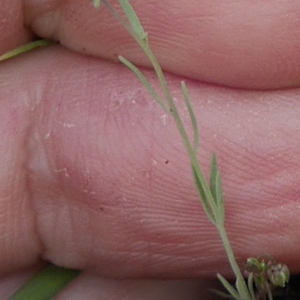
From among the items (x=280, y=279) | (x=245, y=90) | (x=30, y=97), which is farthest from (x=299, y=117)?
(x=30, y=97)

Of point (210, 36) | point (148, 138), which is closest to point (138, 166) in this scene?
point (148, 138)

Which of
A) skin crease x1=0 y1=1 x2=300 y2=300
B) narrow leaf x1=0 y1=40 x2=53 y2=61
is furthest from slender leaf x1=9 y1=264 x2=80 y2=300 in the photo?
narrow leaf x1=0 y1=40 x2=53 y2=61

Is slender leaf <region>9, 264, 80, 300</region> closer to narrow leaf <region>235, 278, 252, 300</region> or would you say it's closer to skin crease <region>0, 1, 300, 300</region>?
skin crease <region>0, 1, 300, 300</region>

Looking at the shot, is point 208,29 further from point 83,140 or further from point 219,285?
point 219,285

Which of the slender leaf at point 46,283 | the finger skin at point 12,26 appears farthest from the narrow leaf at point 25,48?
the slender leaf at point 46,283

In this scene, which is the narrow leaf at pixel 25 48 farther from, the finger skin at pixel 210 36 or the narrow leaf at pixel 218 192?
the narrow leaf at pixel 218 192

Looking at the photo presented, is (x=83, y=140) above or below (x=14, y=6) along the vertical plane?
below

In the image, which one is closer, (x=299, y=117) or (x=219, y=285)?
(x=299, y=117)
